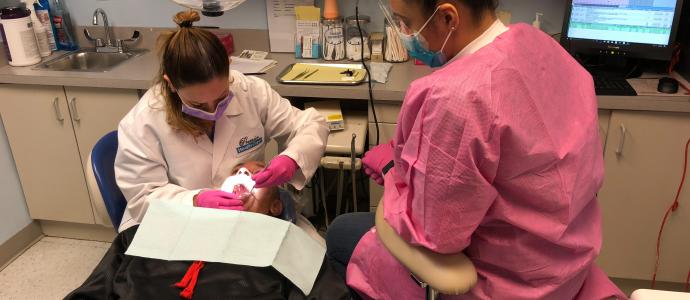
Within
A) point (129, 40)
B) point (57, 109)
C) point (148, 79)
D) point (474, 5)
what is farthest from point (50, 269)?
point (474, 5)

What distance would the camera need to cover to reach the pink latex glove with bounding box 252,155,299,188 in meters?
1.51

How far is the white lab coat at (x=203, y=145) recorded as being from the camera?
1.51 meters

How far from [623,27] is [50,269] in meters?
2.57

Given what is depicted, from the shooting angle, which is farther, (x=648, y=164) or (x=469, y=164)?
(x=648, y=164)

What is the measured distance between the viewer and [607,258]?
2.29 m

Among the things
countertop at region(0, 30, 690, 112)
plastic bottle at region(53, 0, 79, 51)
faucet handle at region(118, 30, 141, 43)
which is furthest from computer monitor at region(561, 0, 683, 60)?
plastic bottle at region(53, 0, 79, 51)

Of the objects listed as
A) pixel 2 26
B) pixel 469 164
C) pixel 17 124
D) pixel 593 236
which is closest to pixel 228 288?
pixel 469 164

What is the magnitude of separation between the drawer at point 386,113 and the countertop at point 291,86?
0.04m

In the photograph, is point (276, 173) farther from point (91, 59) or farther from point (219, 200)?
point (91, 59)

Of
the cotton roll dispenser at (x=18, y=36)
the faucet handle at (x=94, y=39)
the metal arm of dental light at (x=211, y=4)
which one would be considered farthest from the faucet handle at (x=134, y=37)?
the metal arm of dental light at (x=211, y=4)

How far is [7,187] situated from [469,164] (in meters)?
2.41

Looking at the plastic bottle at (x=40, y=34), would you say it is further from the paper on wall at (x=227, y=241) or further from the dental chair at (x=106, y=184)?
the paper on wall at (x=227, y=241)

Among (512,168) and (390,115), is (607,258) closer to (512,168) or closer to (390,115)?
(390,115)

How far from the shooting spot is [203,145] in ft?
5.24
